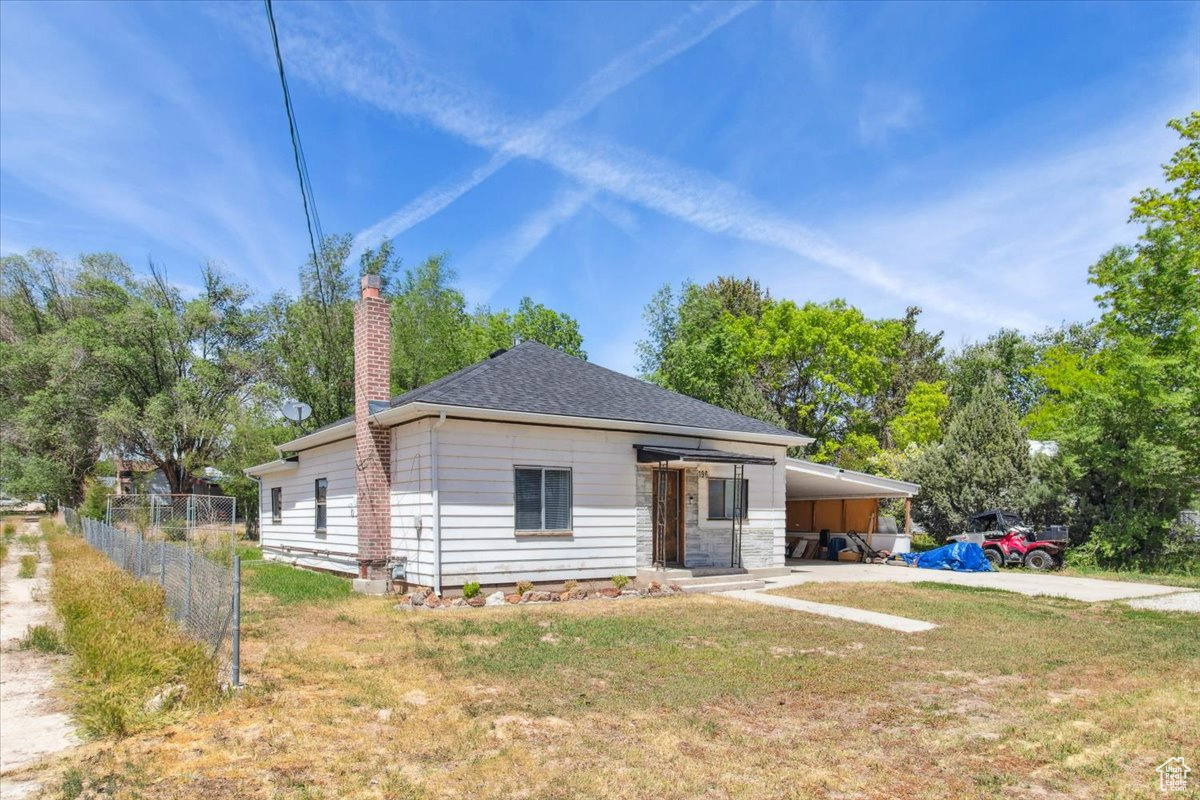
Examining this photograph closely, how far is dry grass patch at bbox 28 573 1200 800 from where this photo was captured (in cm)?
422

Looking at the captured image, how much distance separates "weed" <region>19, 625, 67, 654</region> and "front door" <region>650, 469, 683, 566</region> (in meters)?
9.37

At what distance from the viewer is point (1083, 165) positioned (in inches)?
679

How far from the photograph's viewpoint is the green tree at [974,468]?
21.6m

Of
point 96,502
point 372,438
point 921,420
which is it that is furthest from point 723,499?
point 96,502

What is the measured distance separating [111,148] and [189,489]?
93.0 ft

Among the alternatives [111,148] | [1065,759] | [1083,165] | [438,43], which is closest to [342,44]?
[438,43]

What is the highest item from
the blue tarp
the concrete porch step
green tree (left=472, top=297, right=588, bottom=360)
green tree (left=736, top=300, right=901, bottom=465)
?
green tree (left=472, top=297, right=588, bottom=360)

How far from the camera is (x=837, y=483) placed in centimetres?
1903

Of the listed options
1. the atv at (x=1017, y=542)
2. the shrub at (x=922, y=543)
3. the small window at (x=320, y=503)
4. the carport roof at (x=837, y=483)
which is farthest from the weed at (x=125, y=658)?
the shrub at (x=922, y=543)

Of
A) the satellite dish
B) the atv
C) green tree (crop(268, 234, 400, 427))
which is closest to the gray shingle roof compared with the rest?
the satellite dish

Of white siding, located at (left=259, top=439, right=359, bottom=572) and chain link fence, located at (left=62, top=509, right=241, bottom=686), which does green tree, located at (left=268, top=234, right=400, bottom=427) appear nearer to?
white siding, located at (left=259, top=439, right=359, bottom=572)

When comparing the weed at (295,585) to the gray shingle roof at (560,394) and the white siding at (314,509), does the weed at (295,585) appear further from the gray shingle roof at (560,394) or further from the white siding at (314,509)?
the gray shingle roof at (560,394)

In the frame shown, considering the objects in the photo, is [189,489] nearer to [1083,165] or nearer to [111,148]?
[111,148]

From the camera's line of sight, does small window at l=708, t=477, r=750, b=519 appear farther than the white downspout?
Yes
